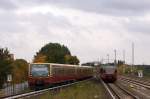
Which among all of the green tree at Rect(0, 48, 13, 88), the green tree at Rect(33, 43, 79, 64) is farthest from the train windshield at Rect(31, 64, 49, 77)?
the green tree at Rect(33, 43, 79, 64)

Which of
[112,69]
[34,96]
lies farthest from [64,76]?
[34,96]

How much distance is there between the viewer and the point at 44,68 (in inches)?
2202

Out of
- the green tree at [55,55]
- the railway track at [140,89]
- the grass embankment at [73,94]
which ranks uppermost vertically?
the green tree at [55,55]

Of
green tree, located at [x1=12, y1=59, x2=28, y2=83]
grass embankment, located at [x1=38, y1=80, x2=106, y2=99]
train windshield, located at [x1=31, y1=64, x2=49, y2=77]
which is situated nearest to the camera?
grass embankment, located at [x1=38, y1=80, x2=106, y2=99]

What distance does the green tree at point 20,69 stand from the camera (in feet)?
317

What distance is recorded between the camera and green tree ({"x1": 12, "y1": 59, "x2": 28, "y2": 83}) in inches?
3799

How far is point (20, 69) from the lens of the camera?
107m

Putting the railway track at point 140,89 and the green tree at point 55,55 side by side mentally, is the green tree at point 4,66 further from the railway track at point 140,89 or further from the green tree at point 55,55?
the green tree at point 55,55

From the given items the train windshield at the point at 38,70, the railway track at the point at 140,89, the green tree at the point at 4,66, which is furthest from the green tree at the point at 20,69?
the train windshield at the point at 38,70

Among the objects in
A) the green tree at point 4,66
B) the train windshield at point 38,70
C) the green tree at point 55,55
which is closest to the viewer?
the train windshield at point 38,70

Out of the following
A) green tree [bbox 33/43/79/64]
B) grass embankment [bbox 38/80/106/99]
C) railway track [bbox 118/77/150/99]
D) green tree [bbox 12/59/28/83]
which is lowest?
railway track [bbox 118/77/150/99]

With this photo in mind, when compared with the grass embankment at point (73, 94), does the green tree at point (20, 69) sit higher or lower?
higher

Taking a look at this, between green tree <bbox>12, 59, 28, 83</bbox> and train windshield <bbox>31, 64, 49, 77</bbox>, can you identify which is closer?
train windshield <bbox>31, 64, 49, 77</bbox>

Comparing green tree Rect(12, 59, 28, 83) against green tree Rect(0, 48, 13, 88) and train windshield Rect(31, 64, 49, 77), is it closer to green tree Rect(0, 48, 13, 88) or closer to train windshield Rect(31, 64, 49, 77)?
green tree Rect(0, 48, 13, 88)
